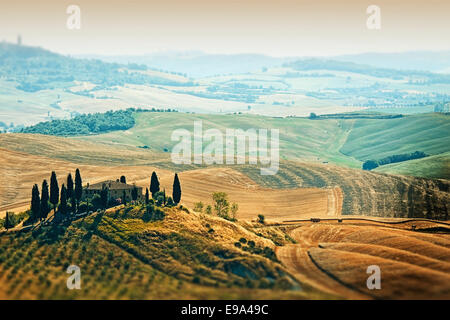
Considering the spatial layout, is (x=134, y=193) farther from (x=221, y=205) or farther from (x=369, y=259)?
(x=369, y=259)

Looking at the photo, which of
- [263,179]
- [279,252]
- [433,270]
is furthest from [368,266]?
[263,179]

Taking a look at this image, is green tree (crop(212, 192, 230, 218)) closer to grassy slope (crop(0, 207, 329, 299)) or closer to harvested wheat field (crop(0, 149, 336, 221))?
→ harvested wheat field (crop(0, 149, 336, 221))

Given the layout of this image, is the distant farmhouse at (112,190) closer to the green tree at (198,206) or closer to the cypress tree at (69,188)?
the cypress tree at (69,188)

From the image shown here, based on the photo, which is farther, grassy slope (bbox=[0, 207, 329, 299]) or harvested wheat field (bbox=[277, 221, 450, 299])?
harvested wheat field (bbox=[277, 221, 450, 299])

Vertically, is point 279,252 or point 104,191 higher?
point 104,191

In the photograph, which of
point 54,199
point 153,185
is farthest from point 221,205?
point 54,199

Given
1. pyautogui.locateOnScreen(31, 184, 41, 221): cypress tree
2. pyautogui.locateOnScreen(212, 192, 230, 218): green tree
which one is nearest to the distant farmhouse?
pyautogui.locateOnScreen(31, 184, 41, 221): cypress tree
